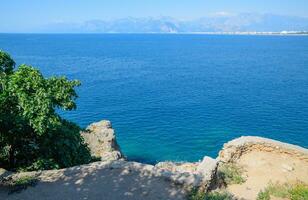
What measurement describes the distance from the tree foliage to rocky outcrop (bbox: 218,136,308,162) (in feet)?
34.0

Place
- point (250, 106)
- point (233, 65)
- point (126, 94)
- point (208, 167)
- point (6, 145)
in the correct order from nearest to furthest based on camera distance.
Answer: point (208, 167), point (6, 145), point (250, 106), point (126, 94), point (233, 65)

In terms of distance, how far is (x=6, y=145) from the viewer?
24531 millimetres

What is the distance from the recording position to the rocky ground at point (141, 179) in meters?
18.2

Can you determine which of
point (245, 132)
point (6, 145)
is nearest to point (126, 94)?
point (245, 132)

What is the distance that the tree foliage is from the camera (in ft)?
69.5

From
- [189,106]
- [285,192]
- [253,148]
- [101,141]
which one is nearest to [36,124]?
[285,192]

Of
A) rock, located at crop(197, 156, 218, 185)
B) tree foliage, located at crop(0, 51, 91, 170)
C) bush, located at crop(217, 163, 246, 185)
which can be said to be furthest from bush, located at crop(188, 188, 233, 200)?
tree foliage, located at crop(0, 51, 91, 170)

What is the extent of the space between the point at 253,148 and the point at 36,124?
15950mm

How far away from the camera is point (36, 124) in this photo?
20.7m

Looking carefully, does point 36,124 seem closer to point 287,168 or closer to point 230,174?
point 230,174

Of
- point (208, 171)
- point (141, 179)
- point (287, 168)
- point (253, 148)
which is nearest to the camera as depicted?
point (141, 179)

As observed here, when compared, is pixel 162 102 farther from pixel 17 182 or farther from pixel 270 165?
pixel 17 182

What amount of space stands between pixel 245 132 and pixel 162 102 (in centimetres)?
1976

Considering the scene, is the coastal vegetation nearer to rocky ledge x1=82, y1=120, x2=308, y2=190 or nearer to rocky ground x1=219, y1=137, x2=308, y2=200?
rocky ground x1=219, y1=137, x2=308, y2=200
